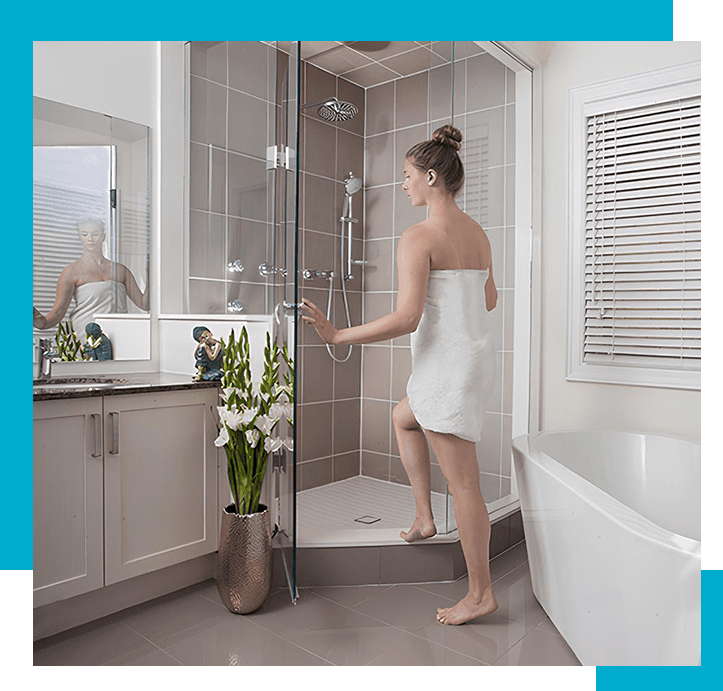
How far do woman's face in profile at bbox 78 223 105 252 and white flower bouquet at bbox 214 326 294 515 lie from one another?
755 millimetres

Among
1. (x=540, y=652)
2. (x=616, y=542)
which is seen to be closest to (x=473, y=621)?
(x=540, y=652)

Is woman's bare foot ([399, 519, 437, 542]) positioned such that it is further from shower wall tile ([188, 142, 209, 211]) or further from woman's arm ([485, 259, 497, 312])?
shower wall tile ([188, 142, 209, 211])

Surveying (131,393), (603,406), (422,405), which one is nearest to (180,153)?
(131,393)

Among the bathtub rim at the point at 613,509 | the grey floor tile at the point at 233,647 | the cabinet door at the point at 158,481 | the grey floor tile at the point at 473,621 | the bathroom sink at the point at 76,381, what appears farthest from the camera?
the bathroom sink at the point at 76,381

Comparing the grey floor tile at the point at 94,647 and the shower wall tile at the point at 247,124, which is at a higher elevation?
the shower wall tile at the point at 247,124

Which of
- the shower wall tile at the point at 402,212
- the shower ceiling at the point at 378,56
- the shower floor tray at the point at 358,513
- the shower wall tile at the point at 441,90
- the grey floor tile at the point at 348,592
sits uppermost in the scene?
the shower ceiling at the point at 378,56

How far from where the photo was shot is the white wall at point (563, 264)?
108 inches

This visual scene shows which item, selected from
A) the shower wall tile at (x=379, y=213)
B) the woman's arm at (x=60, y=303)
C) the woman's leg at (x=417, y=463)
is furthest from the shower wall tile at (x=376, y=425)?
the woman's arm at (x=60, y=303)

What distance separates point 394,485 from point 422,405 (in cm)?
104

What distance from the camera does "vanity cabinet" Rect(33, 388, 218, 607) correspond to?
6.12ft

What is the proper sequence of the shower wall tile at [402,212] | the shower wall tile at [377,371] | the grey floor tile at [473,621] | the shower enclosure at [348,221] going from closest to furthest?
the grey floor tile at [473,621]
the shower enclosure at [348,221]
the shower wall tile at [402,212]
the shower wall tile at [377,371]

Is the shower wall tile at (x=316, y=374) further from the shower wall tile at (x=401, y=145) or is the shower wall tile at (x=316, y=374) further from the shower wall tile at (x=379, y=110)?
the shower wall tile at (x=379, y=110)

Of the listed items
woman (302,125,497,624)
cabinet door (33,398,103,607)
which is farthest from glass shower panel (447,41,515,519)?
cabinet door (33,398,103,607)

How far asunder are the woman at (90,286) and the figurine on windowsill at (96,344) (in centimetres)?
3
